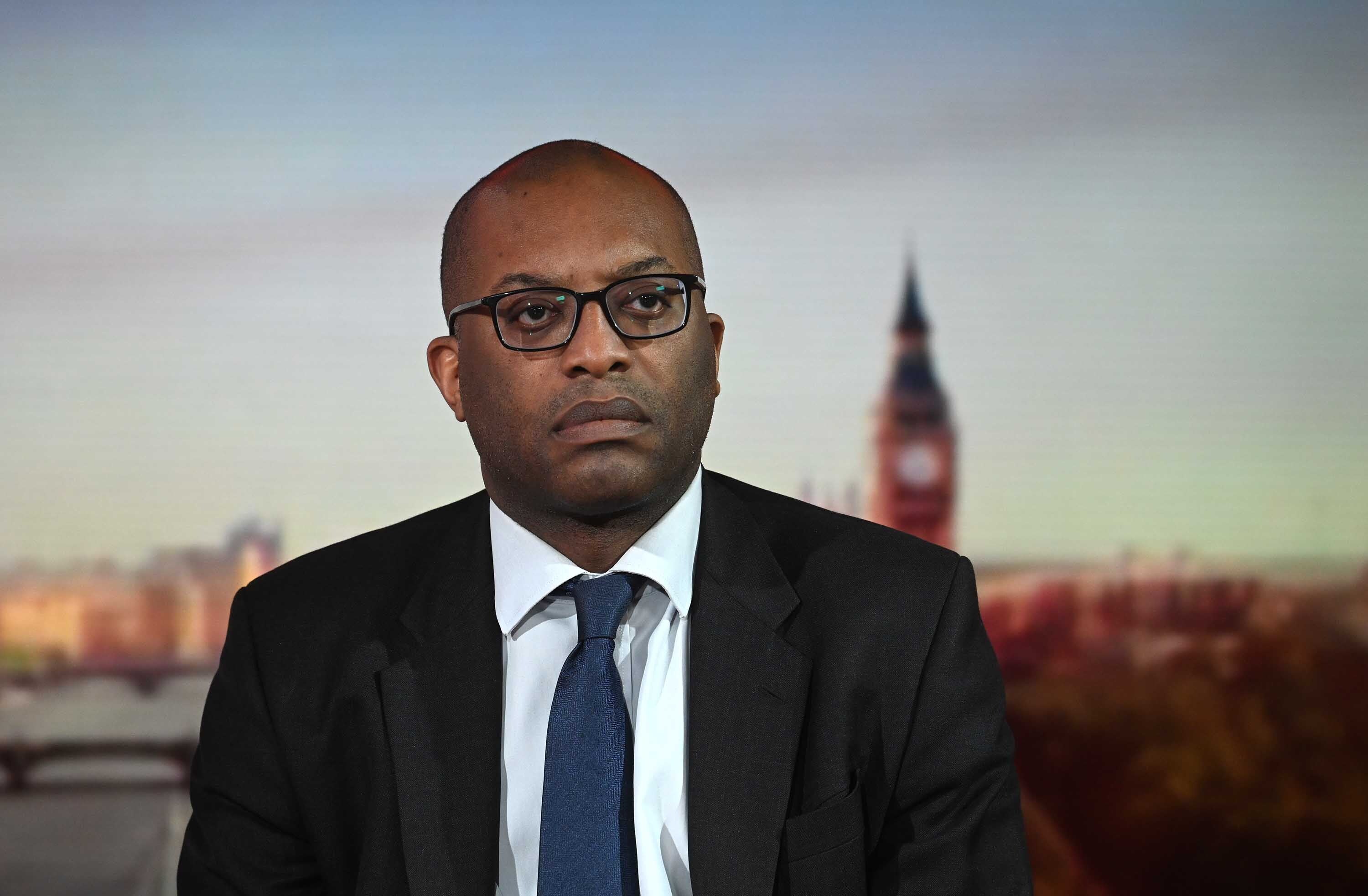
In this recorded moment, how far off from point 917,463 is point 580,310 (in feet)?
5.44

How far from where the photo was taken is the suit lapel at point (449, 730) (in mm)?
1423

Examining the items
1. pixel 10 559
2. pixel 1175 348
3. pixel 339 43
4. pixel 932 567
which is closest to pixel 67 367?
pixel 10 559

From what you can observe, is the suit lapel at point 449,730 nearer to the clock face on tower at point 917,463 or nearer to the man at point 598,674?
the man at point 598,674

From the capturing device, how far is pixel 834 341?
9.54ft

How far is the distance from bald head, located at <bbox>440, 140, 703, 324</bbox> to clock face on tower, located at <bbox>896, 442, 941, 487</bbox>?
4.81 feet

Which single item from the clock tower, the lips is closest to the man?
the lips

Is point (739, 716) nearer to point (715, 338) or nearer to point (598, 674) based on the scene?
point (598, 674)

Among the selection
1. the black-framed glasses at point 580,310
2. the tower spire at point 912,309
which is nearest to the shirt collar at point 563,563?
the black-framed glasses at point 580,310

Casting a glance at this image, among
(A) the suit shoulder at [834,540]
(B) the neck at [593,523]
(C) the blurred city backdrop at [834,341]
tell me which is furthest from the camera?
(C) the blurred city backdrop at [834,341]

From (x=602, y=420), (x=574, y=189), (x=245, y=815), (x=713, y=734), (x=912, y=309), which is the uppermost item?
(x=574, y=189)

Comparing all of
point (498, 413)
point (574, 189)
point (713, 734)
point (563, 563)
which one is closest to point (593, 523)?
point (563, 563)

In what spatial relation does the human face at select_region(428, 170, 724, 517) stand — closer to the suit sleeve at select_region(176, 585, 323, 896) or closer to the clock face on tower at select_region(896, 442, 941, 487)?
the suit sleeve at select_region(176, 585, 323, 896)

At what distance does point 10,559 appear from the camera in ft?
9.30

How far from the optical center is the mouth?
138cm
